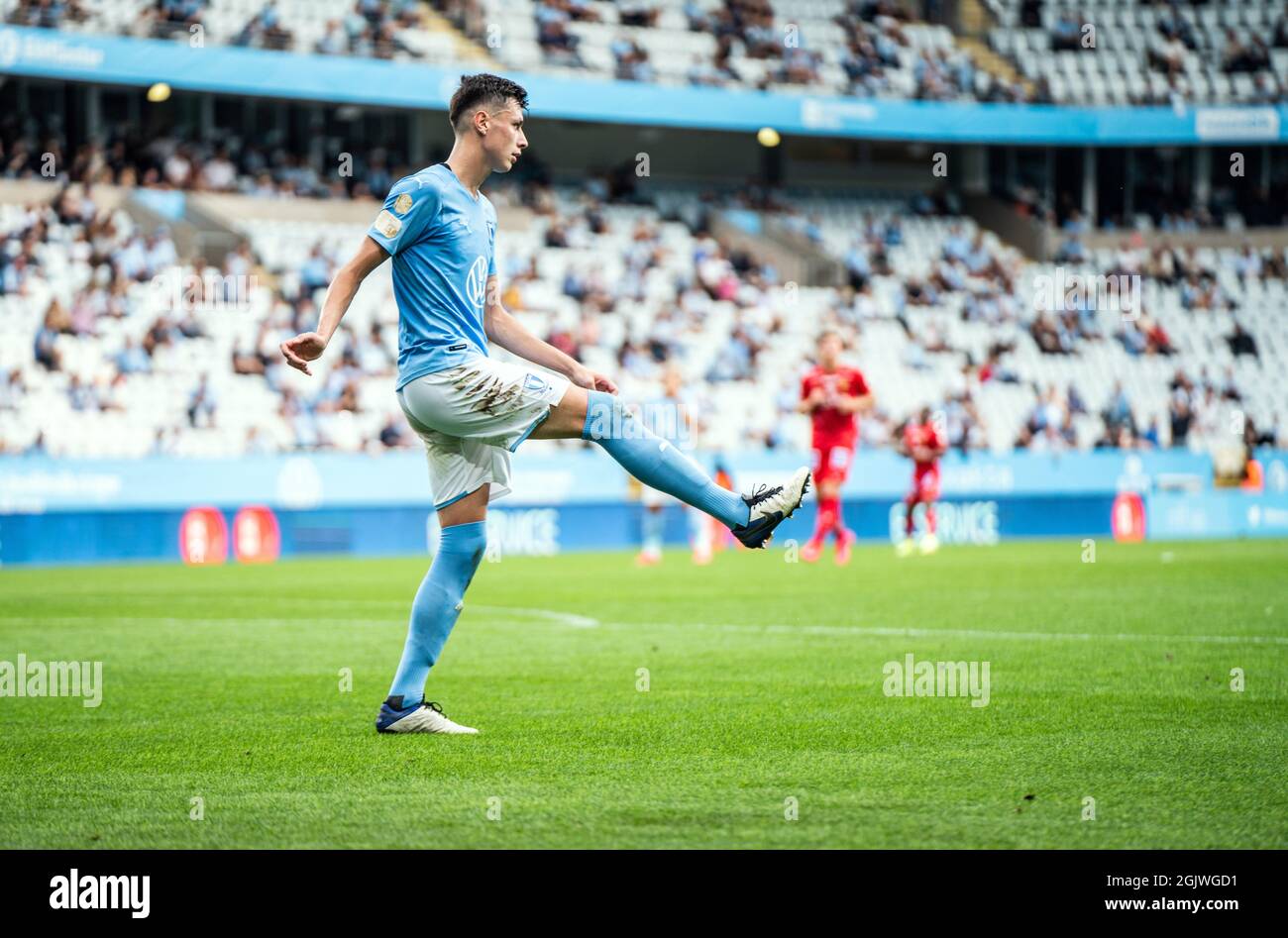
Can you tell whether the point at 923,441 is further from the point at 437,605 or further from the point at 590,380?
the point at 437,605

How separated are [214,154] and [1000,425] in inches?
614

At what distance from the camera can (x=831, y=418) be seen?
65.6 ft

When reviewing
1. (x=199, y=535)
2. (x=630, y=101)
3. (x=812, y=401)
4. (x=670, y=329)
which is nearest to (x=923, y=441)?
(x=812, y=401)

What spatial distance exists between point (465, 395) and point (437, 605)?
856mm

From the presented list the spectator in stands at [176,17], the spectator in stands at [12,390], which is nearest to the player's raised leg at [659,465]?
the spectator in stands at [12,390]

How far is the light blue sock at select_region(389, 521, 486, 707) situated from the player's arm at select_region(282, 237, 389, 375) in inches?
36.6

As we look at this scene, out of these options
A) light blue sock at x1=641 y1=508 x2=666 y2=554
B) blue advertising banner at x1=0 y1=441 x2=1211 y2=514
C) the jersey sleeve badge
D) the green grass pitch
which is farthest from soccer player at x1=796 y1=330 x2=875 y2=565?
the jersey sleeve badge

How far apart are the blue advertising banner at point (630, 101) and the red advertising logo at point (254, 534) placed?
8945 millimetres

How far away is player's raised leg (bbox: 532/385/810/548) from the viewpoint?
251 inches

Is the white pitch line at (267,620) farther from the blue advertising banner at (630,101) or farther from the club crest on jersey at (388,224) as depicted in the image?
the blue advertising banner at (630,101)

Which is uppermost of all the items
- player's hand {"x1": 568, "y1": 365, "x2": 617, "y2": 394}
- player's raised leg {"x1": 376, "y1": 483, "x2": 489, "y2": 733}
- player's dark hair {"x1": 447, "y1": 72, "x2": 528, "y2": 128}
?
player's dark hair {"x1": 447, "y1": 72, "x2": 528, "y2": 128}

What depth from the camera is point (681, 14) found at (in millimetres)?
37000

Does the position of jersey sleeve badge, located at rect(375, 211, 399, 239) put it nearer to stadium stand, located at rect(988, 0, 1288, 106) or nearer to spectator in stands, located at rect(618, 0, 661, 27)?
spectator in stands, located at rect(618, 0, 661, 27)
